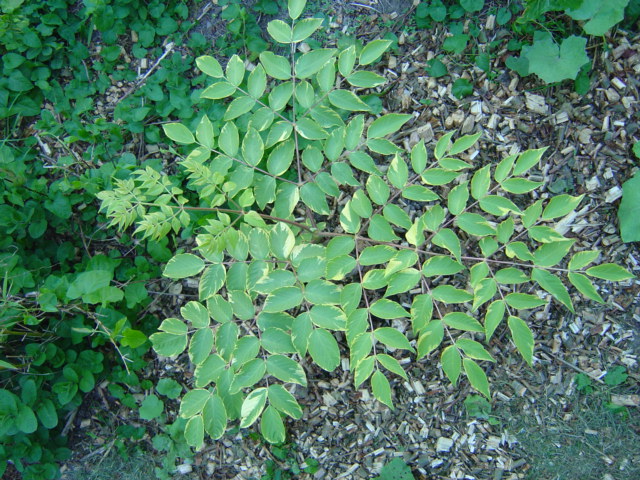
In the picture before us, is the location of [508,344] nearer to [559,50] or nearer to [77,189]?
[559,50]

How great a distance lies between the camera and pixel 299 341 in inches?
83.3

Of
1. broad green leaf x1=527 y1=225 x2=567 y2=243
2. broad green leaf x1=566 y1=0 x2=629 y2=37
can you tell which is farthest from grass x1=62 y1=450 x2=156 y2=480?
broad green leaf x1=566 y1=0 x2=629 y2=37

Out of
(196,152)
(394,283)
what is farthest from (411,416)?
(196,152)

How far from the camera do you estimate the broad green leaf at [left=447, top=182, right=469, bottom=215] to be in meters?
2.28

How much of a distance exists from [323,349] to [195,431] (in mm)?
720

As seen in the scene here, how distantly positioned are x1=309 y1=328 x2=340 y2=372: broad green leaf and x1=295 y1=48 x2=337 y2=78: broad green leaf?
1.26 meters

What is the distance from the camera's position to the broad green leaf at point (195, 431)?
2.20 meters

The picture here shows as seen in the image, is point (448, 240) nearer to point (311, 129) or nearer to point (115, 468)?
point (311, 129)

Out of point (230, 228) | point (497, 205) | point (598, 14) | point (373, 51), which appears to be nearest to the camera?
point (230, 228)

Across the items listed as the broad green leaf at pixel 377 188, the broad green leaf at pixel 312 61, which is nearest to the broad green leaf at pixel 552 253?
the broad green leaf at pixel 377 188

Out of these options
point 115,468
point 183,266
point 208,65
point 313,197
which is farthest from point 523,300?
point 115,468

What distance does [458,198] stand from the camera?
2.29m

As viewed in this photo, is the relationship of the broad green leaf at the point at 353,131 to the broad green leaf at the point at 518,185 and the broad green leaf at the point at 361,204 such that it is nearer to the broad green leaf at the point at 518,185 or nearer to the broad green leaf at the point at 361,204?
the broad green leaf at the point at 361,204

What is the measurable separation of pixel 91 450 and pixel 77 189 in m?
1.61
